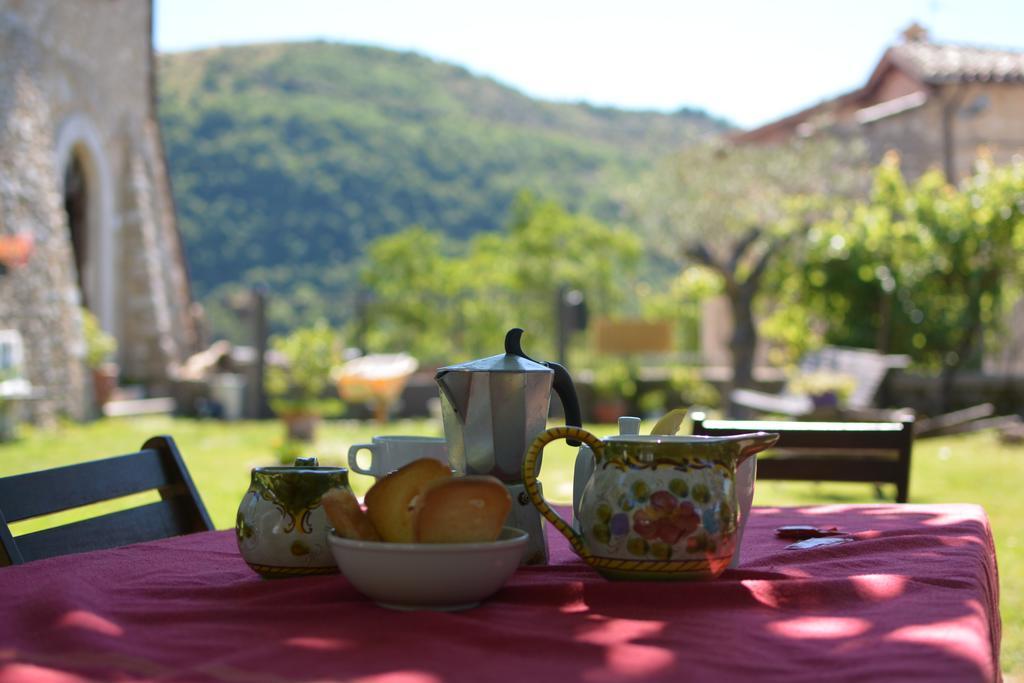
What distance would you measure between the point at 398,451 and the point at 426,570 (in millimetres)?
431

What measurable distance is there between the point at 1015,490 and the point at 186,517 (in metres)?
5.80

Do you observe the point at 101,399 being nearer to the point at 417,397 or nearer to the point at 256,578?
the point at 417,397

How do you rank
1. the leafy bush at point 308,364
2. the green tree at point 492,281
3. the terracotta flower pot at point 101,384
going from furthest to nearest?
the green tree at point 492,281
the terracotta flower pot at point 101,384
the leafy bush at point 308,364

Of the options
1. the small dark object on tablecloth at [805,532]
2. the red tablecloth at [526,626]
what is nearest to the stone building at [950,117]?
the small dark object on tablecloth at [805,532]

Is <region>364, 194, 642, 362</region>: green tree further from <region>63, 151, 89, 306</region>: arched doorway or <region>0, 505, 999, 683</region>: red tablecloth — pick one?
<region>0, 505, 999, 683</region>: red tablecloth

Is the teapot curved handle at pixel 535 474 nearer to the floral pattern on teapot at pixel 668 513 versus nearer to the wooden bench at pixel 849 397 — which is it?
the floral pattern on teapot at pixel 668 513

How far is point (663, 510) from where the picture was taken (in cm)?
128

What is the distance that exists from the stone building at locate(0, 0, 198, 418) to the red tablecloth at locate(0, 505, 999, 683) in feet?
31.2

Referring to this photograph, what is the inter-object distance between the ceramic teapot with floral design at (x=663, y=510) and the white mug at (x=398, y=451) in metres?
0.28

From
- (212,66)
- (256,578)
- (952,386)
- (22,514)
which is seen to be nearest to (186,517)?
(22,514)

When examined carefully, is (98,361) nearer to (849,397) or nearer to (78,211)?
(78,211)

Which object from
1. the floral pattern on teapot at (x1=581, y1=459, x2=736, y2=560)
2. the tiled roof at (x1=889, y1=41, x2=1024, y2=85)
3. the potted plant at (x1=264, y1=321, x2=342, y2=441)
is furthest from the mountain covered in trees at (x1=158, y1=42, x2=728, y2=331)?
the floral pattern on teapot at (x1=581, y1=459, x2=736, y2=560)

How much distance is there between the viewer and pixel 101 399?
11766mm

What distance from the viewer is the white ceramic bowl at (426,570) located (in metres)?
1.17
